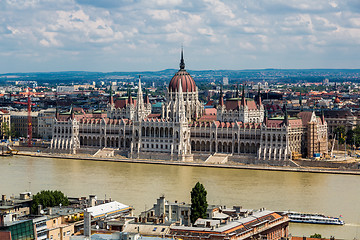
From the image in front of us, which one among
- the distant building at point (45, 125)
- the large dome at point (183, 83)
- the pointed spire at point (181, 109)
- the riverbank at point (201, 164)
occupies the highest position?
the large dome at point (183, 83)

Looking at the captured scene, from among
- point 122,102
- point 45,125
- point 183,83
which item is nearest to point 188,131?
point 183,83

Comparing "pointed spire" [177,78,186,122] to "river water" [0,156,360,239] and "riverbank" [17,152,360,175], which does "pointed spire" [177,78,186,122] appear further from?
"river water" [0,156,360,239]

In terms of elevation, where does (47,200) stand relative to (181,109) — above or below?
below

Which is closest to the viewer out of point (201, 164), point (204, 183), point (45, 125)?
point (204, 183)

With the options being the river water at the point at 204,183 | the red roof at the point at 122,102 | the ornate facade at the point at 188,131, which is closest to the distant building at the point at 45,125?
the ornate facade at the point at 188,131

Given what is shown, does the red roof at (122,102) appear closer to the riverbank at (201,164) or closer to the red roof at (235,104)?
the riverbank at (201,164)

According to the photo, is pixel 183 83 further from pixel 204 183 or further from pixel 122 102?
pixel 204 183

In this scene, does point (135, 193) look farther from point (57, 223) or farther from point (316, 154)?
point (316, 154)
